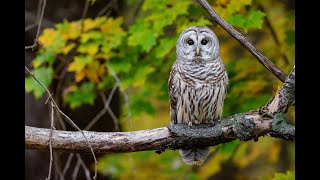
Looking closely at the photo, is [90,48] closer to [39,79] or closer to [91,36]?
[91,36]

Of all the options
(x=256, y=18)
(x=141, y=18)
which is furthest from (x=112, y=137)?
(x=141, y=18)

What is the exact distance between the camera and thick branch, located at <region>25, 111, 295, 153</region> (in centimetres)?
141

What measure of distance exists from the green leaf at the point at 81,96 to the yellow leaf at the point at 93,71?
0.03 meters

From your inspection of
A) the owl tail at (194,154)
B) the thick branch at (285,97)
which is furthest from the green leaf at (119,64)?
the thick branch at (285,97)

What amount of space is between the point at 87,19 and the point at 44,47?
7.5 inches

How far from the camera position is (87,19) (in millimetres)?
2127

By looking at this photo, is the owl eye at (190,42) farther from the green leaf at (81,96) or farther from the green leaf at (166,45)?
the green leaf at (81,96)

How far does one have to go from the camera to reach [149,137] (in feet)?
4.65

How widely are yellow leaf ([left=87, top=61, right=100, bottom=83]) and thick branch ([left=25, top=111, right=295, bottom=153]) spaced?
29.9 inches

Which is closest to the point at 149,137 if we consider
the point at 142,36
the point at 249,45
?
the point at 249,45

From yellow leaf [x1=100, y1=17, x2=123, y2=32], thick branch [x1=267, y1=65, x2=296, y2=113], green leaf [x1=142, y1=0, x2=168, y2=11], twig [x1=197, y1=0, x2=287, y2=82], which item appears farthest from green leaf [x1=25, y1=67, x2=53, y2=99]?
thick branch [x1=267, y1=65, x2=296, y2=113]

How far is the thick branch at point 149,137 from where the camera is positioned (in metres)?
1.41

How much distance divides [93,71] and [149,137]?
817mm

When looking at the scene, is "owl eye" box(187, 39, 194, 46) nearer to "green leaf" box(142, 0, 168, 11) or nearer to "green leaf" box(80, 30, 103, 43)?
"green leaf" box(142, 0, 168, 11)
